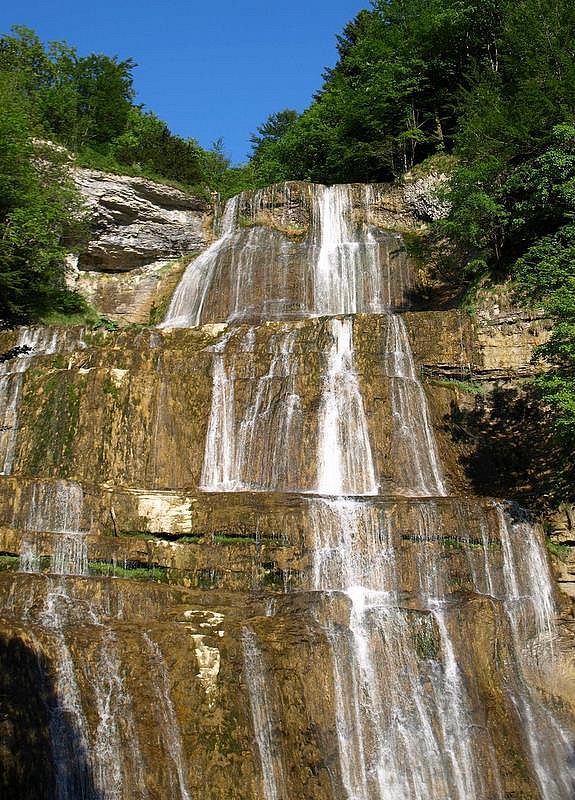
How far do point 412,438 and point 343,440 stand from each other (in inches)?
61.4

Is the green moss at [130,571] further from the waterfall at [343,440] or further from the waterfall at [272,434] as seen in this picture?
the waterfall at [343,440]

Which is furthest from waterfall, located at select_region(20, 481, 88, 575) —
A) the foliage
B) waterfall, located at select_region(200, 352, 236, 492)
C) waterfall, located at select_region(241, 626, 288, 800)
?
the foliage

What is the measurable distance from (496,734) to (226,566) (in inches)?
192

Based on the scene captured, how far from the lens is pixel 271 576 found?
12.5m

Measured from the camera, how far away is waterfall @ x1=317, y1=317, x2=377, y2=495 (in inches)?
640

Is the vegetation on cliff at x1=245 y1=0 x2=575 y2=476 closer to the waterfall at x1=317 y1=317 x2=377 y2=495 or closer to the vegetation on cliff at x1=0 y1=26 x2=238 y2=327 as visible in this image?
the waterfall at x1=317 y1=317 x2=377 y2=495

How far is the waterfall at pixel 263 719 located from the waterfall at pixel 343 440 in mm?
5863

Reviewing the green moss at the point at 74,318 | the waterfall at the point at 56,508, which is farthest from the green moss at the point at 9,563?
the green moss at the point at 74,318

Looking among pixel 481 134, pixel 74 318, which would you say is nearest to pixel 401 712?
pixel 481 134

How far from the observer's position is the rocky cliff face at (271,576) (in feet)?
31.6

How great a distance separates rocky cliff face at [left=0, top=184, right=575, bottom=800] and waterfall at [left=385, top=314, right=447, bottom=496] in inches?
1.9

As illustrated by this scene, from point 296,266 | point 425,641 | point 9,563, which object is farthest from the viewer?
point 296,266

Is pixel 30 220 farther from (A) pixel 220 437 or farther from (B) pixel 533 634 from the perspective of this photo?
(B) pixel 533 634

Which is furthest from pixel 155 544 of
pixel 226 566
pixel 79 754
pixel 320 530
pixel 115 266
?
pixel 115 266
